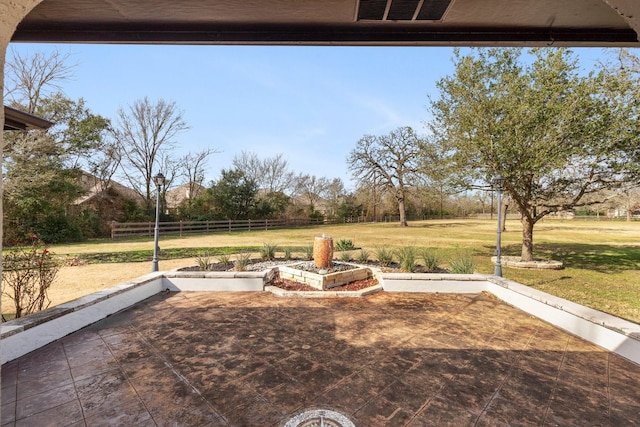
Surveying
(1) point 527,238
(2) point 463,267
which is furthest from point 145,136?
(1) point 527,238

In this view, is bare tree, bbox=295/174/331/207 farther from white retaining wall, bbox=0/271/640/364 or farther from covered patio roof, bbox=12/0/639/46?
covered patio roof, bbox=12/0/639/46

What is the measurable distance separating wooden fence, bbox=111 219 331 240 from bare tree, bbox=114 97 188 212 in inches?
106

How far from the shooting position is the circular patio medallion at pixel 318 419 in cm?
202

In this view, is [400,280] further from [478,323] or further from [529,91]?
[529,91]

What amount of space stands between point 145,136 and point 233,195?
7979mm

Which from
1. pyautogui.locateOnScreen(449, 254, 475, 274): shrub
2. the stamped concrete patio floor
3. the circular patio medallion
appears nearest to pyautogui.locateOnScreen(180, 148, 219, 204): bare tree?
the stamped concrete patio floor

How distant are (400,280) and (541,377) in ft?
9.65

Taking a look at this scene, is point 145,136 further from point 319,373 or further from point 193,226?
point 319,373

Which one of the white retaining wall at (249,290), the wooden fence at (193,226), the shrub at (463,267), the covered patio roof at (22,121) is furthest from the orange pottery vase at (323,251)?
the wooden fence at (193,226)

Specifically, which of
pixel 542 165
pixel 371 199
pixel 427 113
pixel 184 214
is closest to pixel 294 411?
pixel 542 165

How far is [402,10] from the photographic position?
196cm

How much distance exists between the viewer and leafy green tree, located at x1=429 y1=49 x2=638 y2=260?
25.7ft

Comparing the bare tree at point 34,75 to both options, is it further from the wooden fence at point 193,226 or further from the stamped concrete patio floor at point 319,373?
the stamped concrete patio floor at point 319,373

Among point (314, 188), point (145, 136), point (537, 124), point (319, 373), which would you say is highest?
point (145, 136)
